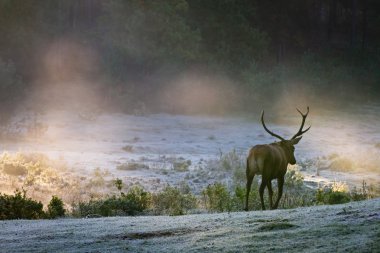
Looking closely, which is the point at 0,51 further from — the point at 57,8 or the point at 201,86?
the point at 201,86

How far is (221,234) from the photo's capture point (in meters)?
7.54

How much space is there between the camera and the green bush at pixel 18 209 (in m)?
12.2

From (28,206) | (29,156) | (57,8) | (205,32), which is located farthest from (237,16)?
(28,206)

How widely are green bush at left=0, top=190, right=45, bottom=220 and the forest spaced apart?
19.6 m

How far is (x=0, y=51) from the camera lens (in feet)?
112

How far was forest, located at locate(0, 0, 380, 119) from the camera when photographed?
114 feet

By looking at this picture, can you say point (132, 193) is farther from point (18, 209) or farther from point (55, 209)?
point (18, 209)

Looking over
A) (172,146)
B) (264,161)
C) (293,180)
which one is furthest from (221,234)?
(172,146)

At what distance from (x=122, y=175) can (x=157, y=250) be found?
13349 millimetres

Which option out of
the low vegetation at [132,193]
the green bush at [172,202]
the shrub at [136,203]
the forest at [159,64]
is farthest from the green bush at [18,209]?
the forest at [159,64]

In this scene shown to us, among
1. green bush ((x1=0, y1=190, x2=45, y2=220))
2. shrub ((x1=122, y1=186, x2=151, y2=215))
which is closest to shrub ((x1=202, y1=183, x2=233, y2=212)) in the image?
shrub ((x1=122, y1=186, x2=151, y2=215))

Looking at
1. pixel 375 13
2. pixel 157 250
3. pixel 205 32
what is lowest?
pixel 157 250

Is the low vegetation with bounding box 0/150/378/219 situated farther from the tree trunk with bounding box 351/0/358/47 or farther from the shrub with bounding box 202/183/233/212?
the tree trunk with bounding box 351/0/358/47

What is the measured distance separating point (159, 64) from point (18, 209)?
81.6ft
